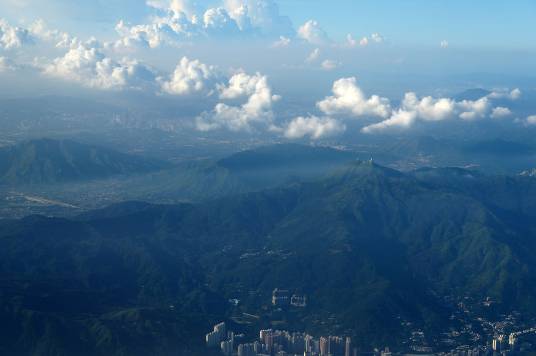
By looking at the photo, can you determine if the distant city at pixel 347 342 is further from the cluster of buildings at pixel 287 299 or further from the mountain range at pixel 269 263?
the mountain range at pixel 269 263

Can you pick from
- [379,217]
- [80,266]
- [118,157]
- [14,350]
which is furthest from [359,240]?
[118,157]

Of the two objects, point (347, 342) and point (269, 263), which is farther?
point (269, 263)

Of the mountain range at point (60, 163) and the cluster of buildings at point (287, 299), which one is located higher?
the mountain range at point (60, 163)

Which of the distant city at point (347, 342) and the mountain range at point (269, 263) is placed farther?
the mountain range at point (269, 263)

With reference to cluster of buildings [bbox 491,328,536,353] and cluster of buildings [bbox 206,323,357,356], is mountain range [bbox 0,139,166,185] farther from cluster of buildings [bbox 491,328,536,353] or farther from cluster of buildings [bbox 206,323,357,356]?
cluster of buildings [bbox 491,328,536,353]

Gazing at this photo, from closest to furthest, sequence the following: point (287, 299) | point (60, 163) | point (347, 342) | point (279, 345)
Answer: point (279, 345)
point (347, 342)
point (287, 299)
point (60, 163)

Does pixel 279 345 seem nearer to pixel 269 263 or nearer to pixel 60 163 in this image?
pixel 269 263

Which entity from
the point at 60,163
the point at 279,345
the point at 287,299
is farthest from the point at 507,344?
the point at 60,163

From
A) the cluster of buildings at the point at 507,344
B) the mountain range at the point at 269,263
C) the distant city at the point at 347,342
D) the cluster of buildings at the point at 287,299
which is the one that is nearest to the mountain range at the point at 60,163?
the mountain range at the point at 269,263

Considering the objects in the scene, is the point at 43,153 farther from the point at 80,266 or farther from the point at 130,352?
the point at 130,352
